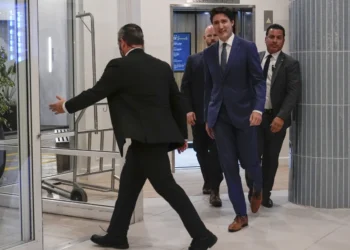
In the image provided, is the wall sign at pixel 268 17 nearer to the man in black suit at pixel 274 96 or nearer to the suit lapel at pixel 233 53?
the man in black suit at pixel 274 96

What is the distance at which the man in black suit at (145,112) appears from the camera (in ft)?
11.8

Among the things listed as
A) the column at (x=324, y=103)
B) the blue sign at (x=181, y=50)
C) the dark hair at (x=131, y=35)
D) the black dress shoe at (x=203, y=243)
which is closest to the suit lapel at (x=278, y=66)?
the column at (x=324, y=103)

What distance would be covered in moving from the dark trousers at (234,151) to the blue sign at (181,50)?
3.58 metres

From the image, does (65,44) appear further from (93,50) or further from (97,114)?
(97,114)

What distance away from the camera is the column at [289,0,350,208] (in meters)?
4.93

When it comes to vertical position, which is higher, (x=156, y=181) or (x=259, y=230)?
(x=156, y=181)

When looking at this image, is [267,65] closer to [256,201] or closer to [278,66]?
[278,66]

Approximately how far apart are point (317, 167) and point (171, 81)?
1.85 m

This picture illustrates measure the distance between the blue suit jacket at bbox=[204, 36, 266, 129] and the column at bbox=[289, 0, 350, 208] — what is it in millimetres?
864

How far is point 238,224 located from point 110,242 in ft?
3.22

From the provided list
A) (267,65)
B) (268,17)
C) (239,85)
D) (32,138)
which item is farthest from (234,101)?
(268,17)

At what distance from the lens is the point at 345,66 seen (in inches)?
194

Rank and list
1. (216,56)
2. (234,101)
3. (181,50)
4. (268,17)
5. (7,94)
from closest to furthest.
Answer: (7,94), (234,101), (216,56), (268,17), (181,50)

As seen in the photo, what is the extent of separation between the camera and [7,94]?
3857mm
